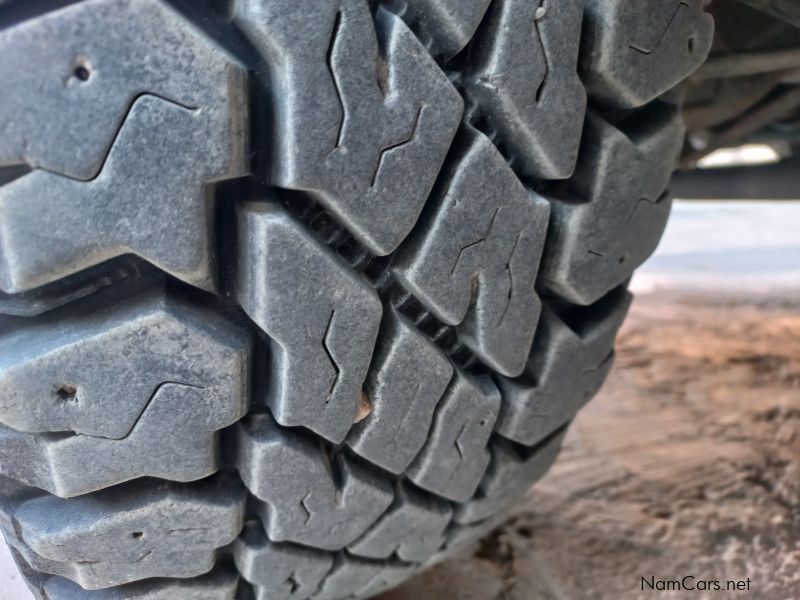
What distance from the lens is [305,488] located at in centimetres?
64

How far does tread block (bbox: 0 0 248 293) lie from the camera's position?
0.43 meters

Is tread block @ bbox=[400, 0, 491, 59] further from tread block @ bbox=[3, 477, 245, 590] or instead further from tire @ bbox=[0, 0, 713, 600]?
tread block @ bbox=[3, 477, 245, 590]

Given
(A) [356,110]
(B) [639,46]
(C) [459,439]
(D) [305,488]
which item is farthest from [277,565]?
(B) [639,46]

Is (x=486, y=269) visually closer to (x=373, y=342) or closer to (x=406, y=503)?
(x=373, y=342)

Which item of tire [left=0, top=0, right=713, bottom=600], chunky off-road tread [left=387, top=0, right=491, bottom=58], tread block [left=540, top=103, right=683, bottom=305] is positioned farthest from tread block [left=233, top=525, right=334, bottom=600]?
chunky off-road tread [left=387, top=0, right=491, bottom=58]

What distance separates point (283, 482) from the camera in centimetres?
62

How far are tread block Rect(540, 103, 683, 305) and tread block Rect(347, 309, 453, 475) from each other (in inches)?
6.3

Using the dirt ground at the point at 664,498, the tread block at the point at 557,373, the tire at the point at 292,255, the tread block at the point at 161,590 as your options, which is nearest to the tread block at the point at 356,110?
the tire at the point at 292,255

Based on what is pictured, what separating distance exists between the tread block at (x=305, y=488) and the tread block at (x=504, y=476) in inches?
5.5

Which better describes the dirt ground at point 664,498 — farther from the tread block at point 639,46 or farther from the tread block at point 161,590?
the tread block at point 639,46

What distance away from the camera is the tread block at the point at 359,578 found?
75 centimetres

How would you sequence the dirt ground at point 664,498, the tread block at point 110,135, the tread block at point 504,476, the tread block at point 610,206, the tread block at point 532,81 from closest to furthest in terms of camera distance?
the tread block at point 110,135 < the tread block at point 532,81 < the tread block at point 610,206 < the tread block at point 504,476 < the dirt ground at point 664,498

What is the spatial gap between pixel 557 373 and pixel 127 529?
449 mm

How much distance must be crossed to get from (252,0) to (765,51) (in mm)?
756
